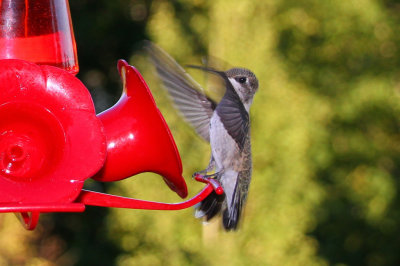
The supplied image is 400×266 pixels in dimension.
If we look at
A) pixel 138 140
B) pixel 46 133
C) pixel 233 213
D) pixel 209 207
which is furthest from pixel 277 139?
pixel 46 133

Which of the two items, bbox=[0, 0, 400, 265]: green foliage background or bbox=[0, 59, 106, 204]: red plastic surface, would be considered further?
bbox=[0, 0, 400, 265]: green foliage background

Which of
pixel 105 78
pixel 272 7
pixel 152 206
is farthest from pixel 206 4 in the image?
Result: pixel 152 206

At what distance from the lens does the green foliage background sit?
4.65 m

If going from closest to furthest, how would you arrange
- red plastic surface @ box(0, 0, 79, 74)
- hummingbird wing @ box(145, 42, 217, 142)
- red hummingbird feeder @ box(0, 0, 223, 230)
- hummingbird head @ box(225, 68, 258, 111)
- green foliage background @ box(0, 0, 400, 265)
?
red hummingbird feeder @ box(0, 0, 223, 230)
red plastic surface @ box(0, 0, 79, 74)
hummingbird wing @ box(145, 42, 217, 142)
hummingbird head @ box(225, 68, 258, 111)
green foliage background @ box(0, 0, 400, 265)

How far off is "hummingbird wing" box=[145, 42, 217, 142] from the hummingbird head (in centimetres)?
11

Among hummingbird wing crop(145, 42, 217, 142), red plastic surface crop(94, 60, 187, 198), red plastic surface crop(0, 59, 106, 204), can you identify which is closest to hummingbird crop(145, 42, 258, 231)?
hummingbird wing crop(145, 42, 217, 142)

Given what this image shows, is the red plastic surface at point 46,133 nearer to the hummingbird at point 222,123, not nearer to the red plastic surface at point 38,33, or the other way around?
the red plastic surface at point 38,33

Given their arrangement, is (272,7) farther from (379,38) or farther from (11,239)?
(11,239)

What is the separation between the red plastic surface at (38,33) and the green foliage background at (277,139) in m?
2.36

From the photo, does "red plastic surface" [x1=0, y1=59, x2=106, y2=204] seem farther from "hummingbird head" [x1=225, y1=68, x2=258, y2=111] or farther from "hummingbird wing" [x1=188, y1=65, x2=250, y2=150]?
"hummingbird head" [x1=225, y1=68, x2=258, y2=111]

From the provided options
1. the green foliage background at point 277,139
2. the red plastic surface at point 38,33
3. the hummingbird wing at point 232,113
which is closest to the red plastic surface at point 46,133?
the red plastic surface at point 38,33

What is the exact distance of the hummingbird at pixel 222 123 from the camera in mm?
2418

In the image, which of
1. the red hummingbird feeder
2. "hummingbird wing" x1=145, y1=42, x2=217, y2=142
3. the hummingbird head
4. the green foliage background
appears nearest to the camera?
the red hummingbird feeder

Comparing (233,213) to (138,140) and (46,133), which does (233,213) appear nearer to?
(138,140)
